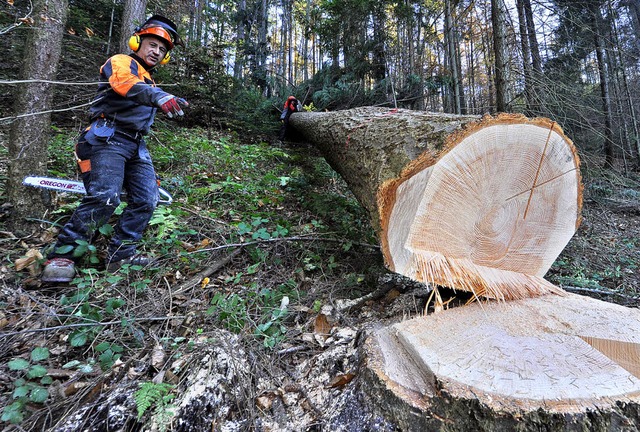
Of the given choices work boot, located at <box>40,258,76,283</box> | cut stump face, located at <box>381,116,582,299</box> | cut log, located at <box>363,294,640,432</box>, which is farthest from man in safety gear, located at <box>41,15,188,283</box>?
cut log, located at <box>363,294,640,432</box>

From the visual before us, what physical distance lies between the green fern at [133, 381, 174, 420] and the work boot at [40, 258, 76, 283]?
146 centimetres

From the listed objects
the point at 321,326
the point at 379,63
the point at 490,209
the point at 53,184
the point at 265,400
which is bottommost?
the point at 265,400

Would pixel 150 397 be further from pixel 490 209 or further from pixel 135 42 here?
pixel 135 42

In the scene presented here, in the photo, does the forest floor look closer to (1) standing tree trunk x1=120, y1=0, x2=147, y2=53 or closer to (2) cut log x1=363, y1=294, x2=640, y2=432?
(2) cut log x1=363, y1=294, x2=640, y2=432

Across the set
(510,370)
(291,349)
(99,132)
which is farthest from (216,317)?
(99,132)

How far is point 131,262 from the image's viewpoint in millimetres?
2414

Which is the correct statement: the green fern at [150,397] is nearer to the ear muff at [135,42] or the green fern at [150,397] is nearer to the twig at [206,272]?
the twig at [206,272]

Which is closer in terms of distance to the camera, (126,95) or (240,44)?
(126,95)

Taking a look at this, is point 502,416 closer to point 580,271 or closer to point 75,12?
point 580,271

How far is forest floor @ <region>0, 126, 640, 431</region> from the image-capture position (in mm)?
1271

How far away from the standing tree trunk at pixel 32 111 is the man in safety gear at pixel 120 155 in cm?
65

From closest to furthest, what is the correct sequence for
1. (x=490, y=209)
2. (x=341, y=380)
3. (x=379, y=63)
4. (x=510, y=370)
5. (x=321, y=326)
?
(x=510, y=370)
(x=341, y=380)
(x=490, y=209)
(x=321, y=326)
(x=379, y=63)

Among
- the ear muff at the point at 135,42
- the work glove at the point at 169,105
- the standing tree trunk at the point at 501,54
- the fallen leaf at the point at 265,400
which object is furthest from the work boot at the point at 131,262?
the standing tree trunk at the point at 501,54

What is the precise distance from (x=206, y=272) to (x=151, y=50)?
193 centimetres
